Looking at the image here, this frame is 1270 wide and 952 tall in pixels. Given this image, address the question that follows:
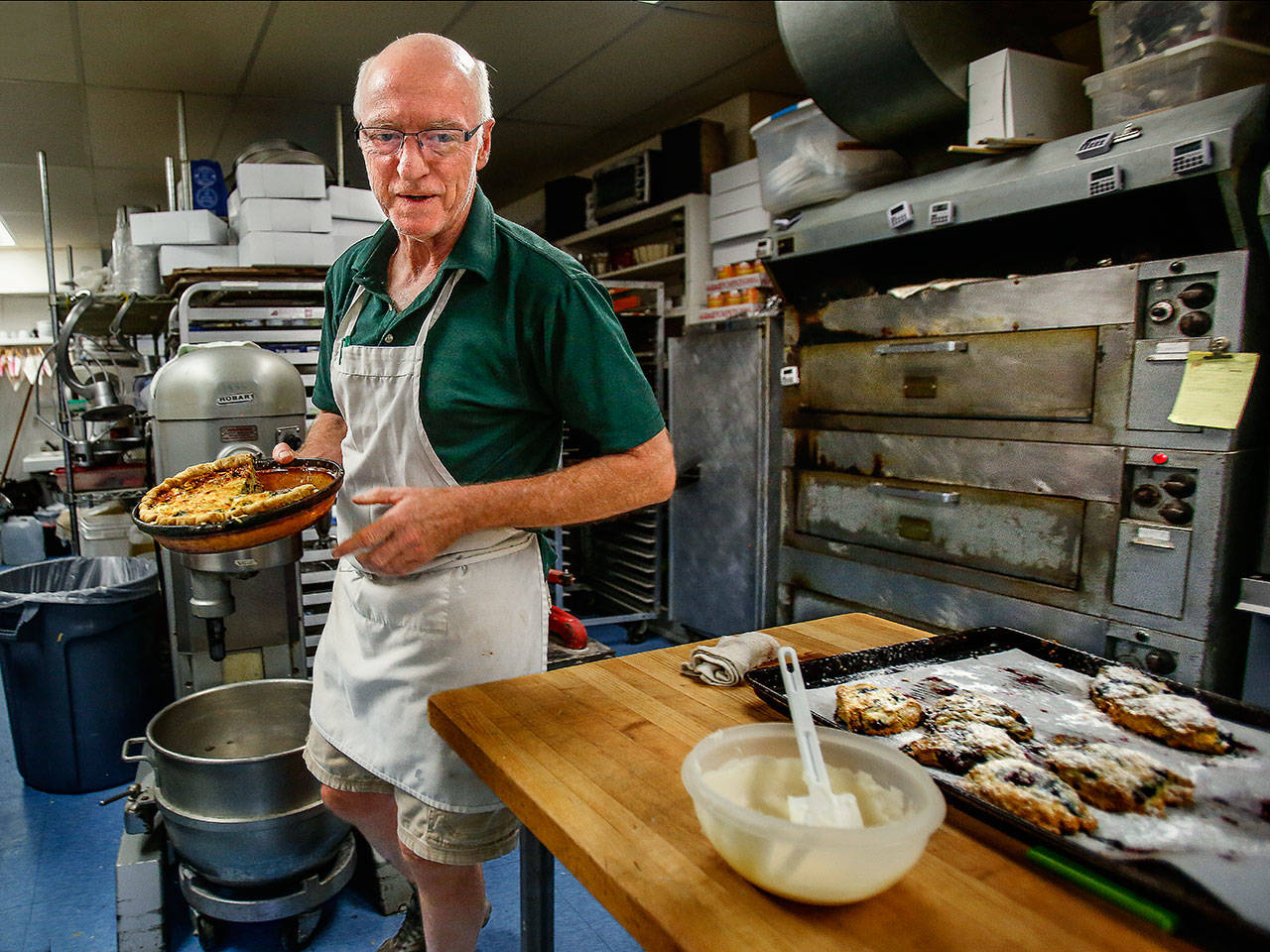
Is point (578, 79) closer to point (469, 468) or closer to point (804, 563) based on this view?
point (804, 563)

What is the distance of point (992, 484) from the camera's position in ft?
7.72

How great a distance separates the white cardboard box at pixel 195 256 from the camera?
3.58 metres

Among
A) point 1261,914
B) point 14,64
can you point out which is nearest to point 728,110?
point 14,64

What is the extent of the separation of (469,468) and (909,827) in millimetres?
905

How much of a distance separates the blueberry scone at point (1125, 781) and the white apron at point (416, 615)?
2.82ft

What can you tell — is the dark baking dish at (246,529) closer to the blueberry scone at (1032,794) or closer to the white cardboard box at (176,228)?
the blueberry scone at (1032,794)

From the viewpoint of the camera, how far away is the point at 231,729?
7.07ft

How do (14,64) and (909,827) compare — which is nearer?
(909,827)

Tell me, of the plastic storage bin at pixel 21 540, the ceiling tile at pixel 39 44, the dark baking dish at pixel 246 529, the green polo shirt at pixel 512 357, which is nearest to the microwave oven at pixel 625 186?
the ceiling tile at pixel 39 44

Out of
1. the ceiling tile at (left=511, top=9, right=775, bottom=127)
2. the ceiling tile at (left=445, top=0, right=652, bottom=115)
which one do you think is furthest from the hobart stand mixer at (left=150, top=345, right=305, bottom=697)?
the ceiling tile at (left=511, top=9, right=775, bottom=127)

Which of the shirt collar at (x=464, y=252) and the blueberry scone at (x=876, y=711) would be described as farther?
the shirt collar at (x=464, y=252)

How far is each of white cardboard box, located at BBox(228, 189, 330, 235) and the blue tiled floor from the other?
2266mm

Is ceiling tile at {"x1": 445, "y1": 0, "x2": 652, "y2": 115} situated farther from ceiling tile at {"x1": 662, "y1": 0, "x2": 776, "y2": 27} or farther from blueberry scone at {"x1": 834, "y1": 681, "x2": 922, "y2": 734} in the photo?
blueberry scone at {"x1": 834, "y1": 681, "x2": 922, "y2": 734}

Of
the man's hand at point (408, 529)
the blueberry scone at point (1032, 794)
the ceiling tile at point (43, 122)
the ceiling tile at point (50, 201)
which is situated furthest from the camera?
the ceiling tile at point (50, 201)
